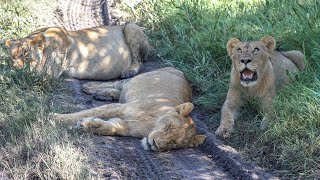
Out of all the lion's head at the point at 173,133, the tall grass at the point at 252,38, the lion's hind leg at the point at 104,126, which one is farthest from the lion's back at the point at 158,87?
the lion's head at the point at 173,133

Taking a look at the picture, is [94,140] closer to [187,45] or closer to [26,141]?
[26,141]

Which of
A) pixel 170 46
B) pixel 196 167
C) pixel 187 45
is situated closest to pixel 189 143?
pixel 196 167

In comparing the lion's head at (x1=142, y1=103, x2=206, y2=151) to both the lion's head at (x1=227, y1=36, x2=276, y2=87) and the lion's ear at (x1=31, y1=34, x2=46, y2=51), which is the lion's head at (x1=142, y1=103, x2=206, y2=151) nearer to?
the lion's head at (x1=227, y1=36, x2=276, y2=87)

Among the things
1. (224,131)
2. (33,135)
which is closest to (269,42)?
(224,131)

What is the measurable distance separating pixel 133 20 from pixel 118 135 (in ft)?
14.2

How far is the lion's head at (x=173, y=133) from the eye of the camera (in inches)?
189

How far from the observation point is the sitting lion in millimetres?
6520

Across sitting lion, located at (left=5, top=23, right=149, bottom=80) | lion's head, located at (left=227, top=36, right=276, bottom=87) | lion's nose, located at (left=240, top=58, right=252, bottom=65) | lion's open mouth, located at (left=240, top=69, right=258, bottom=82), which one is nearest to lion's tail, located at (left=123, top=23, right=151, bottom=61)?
sitting lion, located at (left=5, top=23, right=149, bottom=80)

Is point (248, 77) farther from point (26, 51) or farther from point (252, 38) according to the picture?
point (26, 51)

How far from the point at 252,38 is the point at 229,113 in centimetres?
153

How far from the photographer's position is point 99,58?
285 inches

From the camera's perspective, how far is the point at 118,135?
17.0 ft

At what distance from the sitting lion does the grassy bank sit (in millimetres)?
255

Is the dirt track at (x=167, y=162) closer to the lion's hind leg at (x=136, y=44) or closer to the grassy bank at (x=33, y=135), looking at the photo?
the grassy bank at (x=33, y=135)
